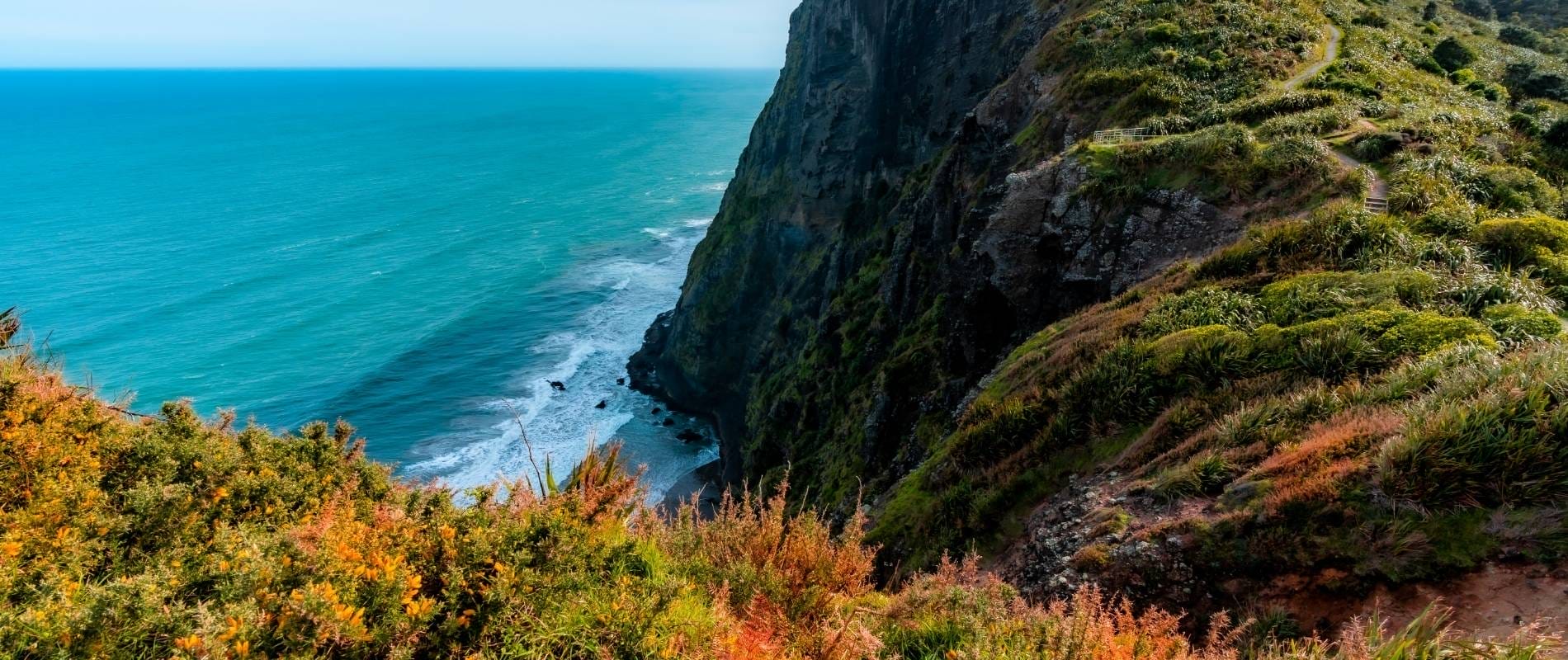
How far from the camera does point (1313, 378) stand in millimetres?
10820

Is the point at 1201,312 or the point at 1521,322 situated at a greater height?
the point at 1521,322

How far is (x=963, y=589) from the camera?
8070mm

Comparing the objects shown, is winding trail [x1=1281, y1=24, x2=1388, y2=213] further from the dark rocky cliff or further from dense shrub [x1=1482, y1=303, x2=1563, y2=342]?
dense shrub [x1=1482, y1=303, x2=1563, y2=342]

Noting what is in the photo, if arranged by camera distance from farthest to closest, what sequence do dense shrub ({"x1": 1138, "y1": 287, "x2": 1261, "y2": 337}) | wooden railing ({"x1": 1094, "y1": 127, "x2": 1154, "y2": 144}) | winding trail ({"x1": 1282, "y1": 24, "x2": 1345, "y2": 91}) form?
winding trail ({"x1": 1282, "y1": 24, "x2": 1345, "y2": 91}) < wooden railing ({"x1": 1094, "y1": 127, "x2": 1154, "y2": 144}) < dense shrub ({"x1": 1138, "y1": 287, "x2": 1261, "y2": 337})

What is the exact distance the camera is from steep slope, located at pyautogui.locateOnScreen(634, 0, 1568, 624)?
8.00 metres

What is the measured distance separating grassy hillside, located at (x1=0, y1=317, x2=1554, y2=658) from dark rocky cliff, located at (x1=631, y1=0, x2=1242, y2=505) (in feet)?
43.2

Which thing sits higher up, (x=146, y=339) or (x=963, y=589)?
(x=963, y=589)

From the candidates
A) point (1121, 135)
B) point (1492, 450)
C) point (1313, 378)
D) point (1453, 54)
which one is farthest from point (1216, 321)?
point (1453, 54)

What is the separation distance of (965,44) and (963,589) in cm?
4796

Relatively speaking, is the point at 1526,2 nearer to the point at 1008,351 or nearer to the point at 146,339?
the point at 1008,351

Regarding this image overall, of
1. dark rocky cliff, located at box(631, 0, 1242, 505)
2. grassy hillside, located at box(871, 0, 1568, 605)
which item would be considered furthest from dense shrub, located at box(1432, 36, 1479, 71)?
dark rocky cliff, located at box(631, 0, 1242, 505)

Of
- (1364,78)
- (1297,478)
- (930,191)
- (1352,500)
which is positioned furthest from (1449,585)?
(930,191)

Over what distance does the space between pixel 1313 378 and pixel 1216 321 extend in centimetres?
288

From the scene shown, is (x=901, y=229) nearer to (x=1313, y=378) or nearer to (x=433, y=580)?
(x=1313, y=378)
